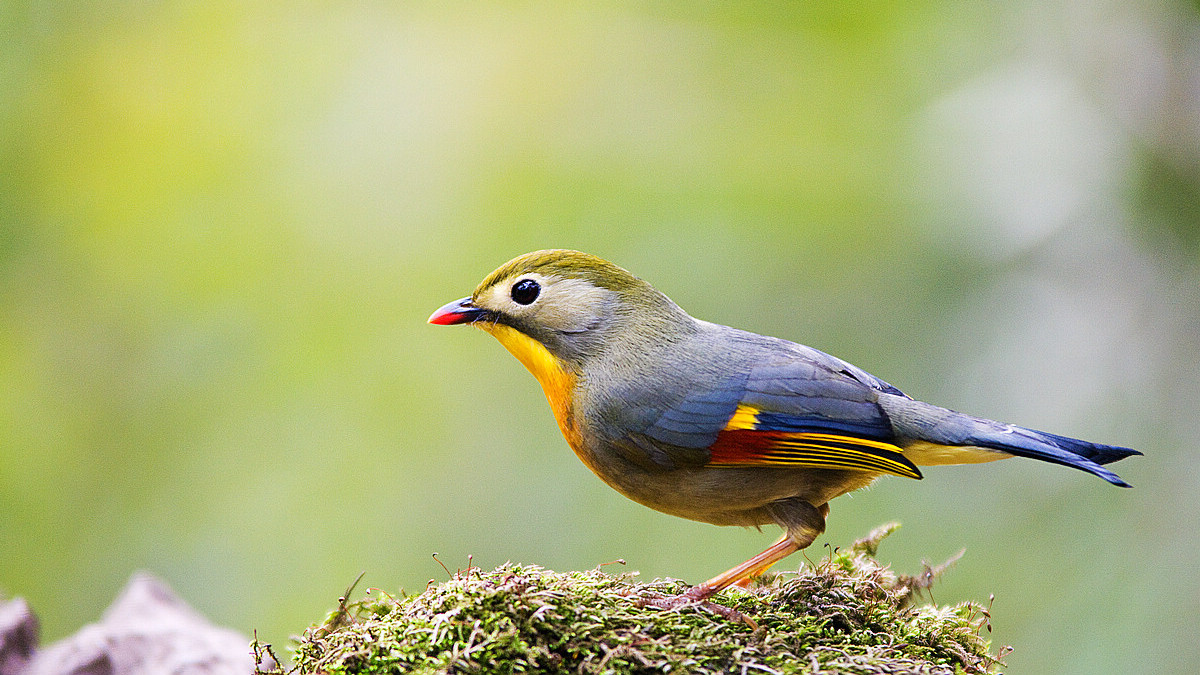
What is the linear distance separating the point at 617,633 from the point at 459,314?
169 centimetres

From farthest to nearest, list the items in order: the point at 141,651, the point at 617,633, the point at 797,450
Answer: the point at 141,651, the point at 797,450, the point at 617,633

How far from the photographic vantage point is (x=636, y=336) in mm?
4059

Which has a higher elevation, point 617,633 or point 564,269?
point 564,269

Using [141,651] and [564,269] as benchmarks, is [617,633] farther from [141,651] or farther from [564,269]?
[141,651]

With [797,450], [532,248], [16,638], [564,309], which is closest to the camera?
[797,450]

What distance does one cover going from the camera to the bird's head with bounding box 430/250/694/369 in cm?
407

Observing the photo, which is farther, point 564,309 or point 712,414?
point 564,309

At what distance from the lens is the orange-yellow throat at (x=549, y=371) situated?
3982 millimetres

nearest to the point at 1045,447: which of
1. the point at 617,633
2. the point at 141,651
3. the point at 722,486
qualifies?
the point at 722,486

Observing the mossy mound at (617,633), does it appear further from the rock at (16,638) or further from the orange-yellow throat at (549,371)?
the rock at (16,638)

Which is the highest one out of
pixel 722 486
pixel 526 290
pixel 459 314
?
pixel 526 290

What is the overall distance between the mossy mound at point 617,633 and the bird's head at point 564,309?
1.01m

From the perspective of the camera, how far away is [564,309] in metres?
4.07

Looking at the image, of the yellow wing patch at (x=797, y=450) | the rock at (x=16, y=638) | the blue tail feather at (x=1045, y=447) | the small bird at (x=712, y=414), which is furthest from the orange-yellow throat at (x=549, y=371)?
the rock at (x=16, y=638)
